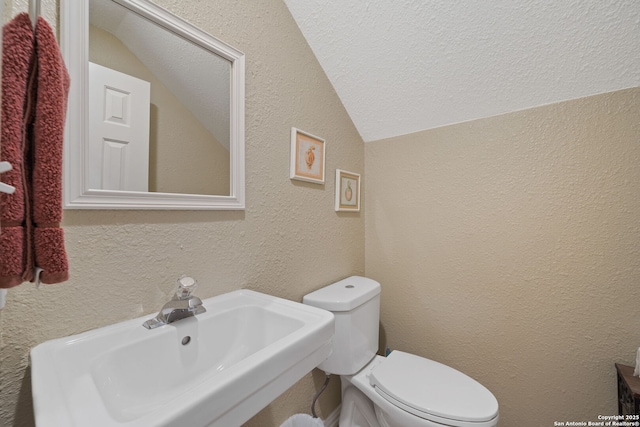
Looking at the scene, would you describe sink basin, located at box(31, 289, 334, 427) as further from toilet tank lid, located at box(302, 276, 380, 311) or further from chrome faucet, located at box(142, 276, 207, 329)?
toilet tank lid, located at box(302, 276, 380, 311)

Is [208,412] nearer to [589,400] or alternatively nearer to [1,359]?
[1,359]

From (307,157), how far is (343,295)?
2.12ft

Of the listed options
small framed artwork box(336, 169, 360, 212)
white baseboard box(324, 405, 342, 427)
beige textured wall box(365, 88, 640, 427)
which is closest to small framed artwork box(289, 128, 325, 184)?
small framed artwork box(336, 169, 360, 212)

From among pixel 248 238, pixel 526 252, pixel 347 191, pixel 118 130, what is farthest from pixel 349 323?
pixel 118 130

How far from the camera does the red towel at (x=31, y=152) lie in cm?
32

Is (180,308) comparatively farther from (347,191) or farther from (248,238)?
(347,191)

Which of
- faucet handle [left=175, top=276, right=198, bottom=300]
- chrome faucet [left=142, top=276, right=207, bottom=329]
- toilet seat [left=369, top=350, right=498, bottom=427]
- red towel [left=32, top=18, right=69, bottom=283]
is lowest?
toilet seat [left=369, top=350, right=498, bottom=427]

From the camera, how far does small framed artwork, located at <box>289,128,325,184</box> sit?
1.10m

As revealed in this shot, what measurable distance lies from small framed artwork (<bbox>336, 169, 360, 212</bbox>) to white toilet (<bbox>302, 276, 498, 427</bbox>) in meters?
0.41

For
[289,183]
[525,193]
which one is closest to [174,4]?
[289,183]

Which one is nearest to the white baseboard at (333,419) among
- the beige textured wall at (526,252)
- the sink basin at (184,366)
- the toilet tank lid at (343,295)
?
the beige textured wall at (526,252)

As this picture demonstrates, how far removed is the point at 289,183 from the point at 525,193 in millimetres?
1042

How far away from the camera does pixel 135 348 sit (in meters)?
0.59

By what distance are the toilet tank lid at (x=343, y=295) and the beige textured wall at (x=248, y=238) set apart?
57 millimetres
